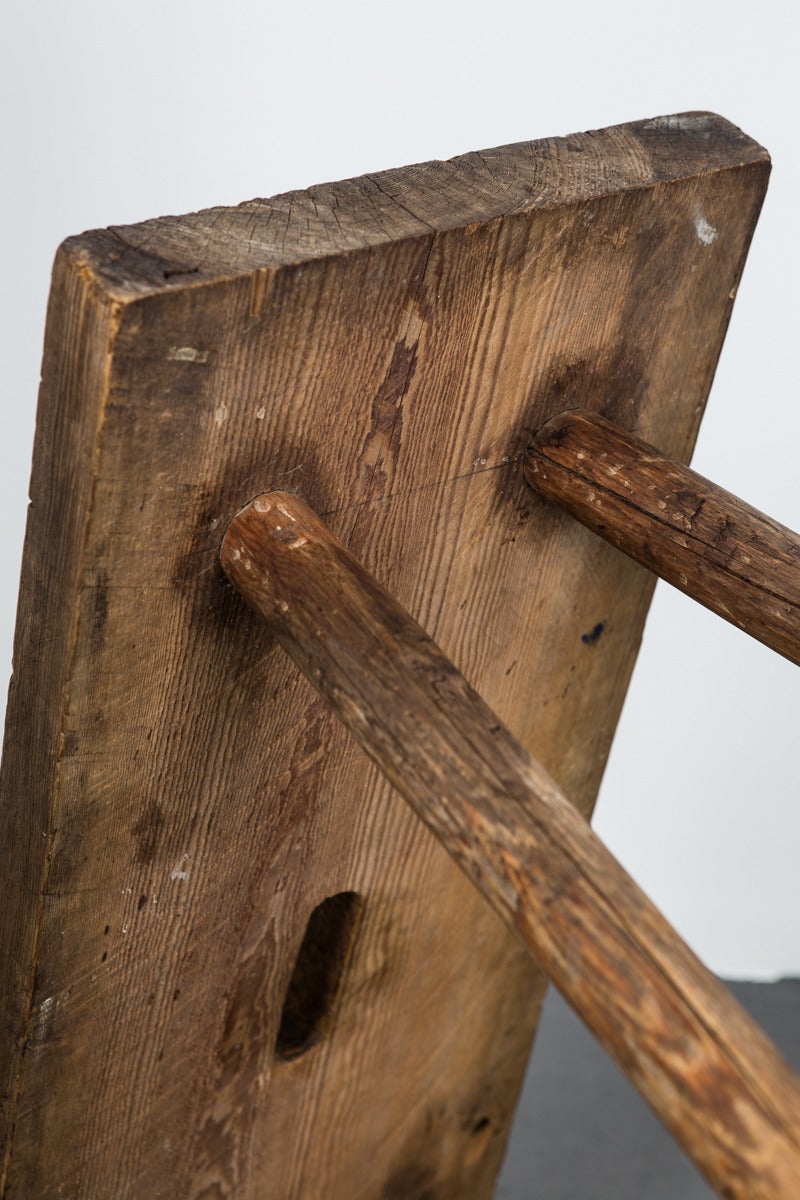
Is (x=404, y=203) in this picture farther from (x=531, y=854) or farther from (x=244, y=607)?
(x=531, y=854)

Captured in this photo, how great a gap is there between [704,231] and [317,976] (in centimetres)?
80

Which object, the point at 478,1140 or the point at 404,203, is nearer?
the point at 404,203

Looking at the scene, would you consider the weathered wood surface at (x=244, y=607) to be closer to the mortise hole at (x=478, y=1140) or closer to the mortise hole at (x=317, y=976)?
the mortise hole at (x=317, y=976)

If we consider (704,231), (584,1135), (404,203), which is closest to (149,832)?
(404,203)

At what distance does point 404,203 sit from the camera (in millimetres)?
1104

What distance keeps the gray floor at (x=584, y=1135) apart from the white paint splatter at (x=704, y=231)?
1790 millimetres

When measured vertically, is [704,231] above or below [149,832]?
above

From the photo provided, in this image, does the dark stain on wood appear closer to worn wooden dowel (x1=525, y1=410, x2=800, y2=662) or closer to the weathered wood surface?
the weathered wood surface

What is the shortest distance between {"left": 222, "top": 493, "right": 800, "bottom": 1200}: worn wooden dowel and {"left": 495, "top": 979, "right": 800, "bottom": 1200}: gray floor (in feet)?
5.99

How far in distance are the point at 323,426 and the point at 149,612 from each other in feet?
0.60

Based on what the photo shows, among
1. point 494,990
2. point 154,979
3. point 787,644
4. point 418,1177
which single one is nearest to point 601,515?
point 787,644

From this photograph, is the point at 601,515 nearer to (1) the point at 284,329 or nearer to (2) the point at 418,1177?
(1) the point at 284,329

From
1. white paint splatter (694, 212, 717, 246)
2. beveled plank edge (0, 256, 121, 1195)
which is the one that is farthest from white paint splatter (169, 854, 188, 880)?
white paint splatter (694, 212, 717, 246)

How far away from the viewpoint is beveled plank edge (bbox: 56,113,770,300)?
974 mm
